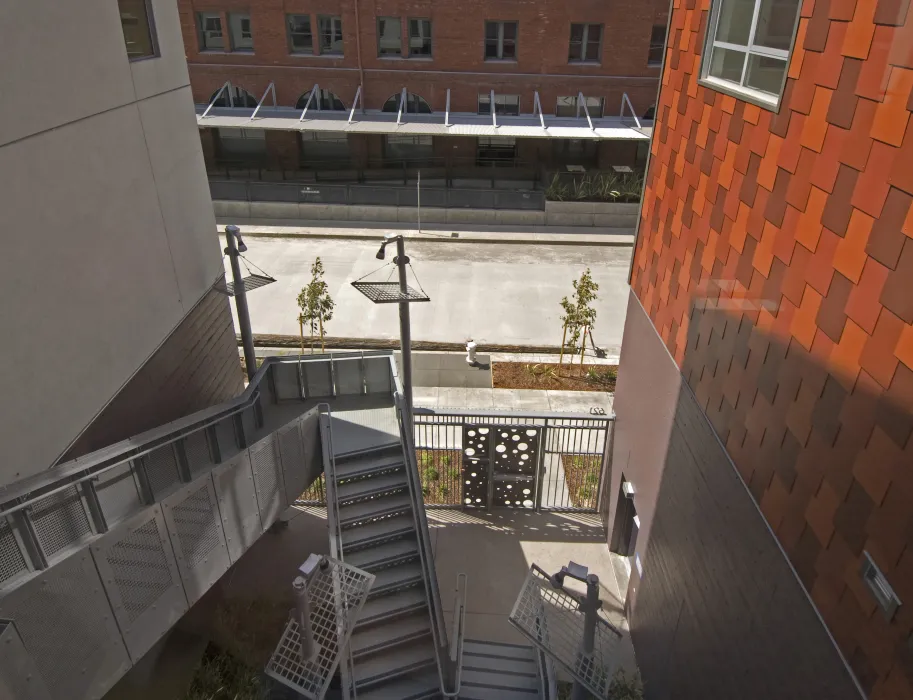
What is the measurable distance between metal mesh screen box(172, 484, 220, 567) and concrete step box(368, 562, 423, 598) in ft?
7.42

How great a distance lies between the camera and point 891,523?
3471mm

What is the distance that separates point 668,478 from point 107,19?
8.00 m

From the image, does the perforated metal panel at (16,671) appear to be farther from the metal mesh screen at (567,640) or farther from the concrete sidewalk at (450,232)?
the concrete sidewalk at (450,232)

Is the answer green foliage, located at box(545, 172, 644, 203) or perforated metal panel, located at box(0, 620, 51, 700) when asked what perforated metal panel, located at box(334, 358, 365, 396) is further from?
green foliage, located at box(545, 172, 644, 203)

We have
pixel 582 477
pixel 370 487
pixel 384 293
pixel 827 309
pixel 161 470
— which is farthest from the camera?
pixel 582 477

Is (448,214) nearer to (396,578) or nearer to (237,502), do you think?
(396,578)

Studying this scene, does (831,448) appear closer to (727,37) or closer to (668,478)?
(668,478)

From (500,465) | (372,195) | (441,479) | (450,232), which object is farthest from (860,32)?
(372,195)

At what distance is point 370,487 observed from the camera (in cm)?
839

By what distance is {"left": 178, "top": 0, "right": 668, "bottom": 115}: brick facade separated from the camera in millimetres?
24438

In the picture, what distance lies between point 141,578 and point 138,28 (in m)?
6.48

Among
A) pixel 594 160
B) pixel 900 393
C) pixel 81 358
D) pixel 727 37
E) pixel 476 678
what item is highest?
pixel 727 37

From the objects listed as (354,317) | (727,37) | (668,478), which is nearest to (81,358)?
(668,478)

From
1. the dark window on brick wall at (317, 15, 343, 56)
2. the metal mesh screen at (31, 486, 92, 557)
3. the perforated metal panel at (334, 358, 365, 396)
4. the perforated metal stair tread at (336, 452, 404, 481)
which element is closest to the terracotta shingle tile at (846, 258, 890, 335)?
the metal mesh screen at (31, 486, 92, 557)
